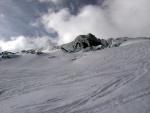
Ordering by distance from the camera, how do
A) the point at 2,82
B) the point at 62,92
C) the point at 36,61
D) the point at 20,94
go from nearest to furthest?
the point at 62,92 → the point at 20,94 → the point at 2,82 → the point at 36,61

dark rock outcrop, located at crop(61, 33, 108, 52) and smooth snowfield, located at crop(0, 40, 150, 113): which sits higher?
dark rock outcrop, located at crop(61, 33, 108, 52)

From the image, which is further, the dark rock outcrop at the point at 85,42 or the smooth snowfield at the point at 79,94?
the dark rock outcrop at the point at 85,42

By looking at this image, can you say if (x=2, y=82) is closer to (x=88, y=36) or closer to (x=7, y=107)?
(x=7, y=107)

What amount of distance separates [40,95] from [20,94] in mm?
1585

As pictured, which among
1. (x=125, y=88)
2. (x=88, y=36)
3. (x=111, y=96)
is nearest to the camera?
(x=111, y=96)

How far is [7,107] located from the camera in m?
9.02

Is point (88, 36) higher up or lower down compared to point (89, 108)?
higher up

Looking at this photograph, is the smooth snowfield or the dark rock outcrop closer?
A: the smooth snowfield

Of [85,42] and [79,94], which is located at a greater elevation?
[85,42]

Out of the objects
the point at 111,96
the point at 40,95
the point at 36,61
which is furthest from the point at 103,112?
the point at 36,61

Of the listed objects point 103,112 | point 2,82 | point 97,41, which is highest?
point 97,41

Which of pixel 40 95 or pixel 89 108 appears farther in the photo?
pixel 40 95

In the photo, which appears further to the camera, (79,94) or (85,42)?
(85,42)

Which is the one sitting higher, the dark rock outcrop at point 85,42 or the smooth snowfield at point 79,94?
the dark rock outcrop at point 85,42
